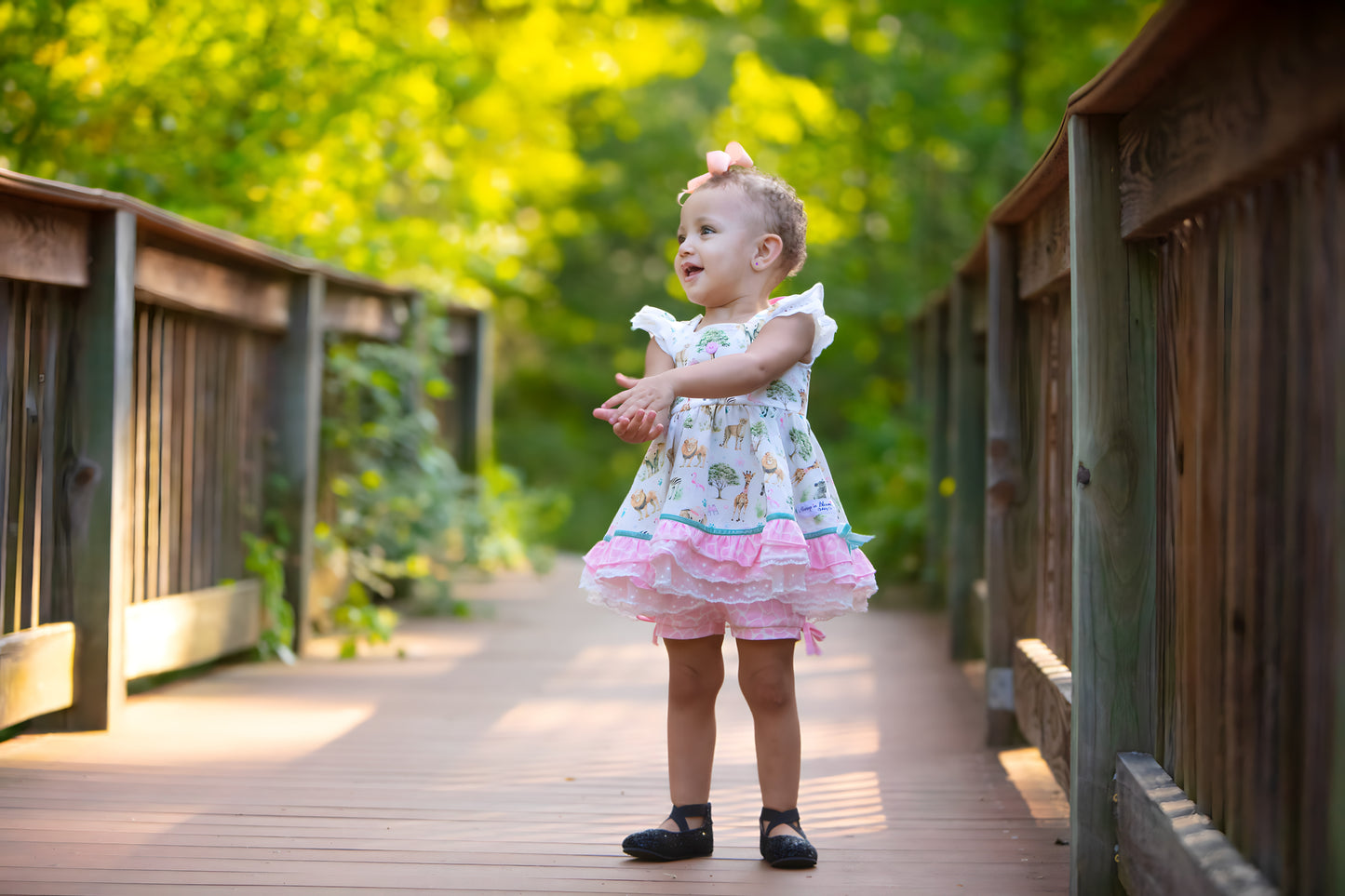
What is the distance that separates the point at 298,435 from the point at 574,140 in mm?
10237

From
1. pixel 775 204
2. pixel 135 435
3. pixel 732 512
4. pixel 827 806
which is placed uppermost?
pixel 775 204

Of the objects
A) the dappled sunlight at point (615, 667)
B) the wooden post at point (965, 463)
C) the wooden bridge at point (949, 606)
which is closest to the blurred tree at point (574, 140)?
the wooden bridge at point (949, 606)

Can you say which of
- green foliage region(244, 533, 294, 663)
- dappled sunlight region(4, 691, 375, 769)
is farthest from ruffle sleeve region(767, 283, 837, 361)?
green foliage region(244, 533, 294, 663)

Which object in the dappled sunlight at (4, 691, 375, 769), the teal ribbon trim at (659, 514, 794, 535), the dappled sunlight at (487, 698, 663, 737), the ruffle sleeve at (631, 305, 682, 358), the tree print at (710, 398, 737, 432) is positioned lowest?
the dappled sunlight at (487, 698, 663, 737)

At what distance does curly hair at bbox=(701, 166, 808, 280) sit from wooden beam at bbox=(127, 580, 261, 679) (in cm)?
237

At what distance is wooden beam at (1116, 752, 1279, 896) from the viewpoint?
1.52m

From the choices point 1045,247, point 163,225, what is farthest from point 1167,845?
point 163,225

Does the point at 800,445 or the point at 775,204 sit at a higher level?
the point at 775,204

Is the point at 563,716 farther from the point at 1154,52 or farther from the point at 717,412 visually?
the point at 1154,52

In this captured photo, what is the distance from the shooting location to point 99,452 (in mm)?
3312

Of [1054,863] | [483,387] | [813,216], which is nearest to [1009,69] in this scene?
[813,216]

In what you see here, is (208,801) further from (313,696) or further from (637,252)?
(637,252)

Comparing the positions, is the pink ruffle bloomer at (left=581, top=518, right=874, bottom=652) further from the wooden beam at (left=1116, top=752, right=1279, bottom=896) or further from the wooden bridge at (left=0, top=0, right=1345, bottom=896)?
the wooden beam at (left=1116, top=752, right=1279, bottom=896)

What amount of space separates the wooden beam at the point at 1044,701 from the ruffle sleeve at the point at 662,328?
105cm
